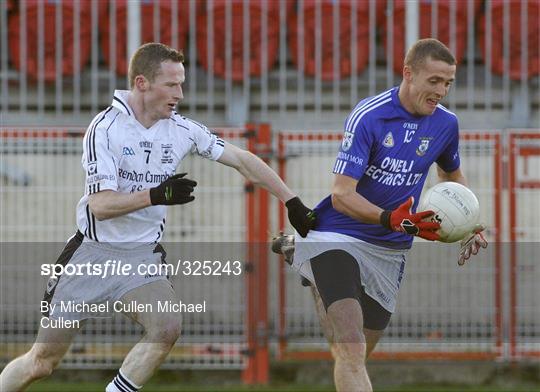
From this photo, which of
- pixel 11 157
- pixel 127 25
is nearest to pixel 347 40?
pixel 127 25

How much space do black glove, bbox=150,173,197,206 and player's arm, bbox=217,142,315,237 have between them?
0.79 meters

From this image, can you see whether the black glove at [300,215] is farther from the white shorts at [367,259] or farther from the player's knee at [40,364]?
the player's knee at [40,364]

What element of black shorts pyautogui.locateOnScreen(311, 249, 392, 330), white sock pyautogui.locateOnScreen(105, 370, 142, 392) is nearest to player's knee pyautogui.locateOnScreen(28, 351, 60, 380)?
white sock pyautogui.locateOnScreen(105, 370, 142, 392)

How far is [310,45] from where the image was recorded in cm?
1316

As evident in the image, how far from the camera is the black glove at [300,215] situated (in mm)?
7594

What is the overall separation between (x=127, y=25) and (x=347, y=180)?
20.4ft

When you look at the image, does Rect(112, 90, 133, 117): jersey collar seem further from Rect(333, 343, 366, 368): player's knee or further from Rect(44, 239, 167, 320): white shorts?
Rect(333, 343, 366, 368): player's knee

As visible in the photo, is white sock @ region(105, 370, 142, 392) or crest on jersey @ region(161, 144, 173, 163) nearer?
white sock @ region(105, 370, 142, 392)

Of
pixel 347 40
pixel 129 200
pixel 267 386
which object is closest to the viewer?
pixel 129 200

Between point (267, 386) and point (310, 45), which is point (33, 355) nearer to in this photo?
point (267, 386)

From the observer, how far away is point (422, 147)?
7.63m

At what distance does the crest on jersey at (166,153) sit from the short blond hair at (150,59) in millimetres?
368

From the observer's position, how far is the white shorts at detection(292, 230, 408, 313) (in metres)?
7.59

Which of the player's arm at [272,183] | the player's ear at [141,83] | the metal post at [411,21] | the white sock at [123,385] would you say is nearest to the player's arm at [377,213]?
the player's arm at [272,183]
